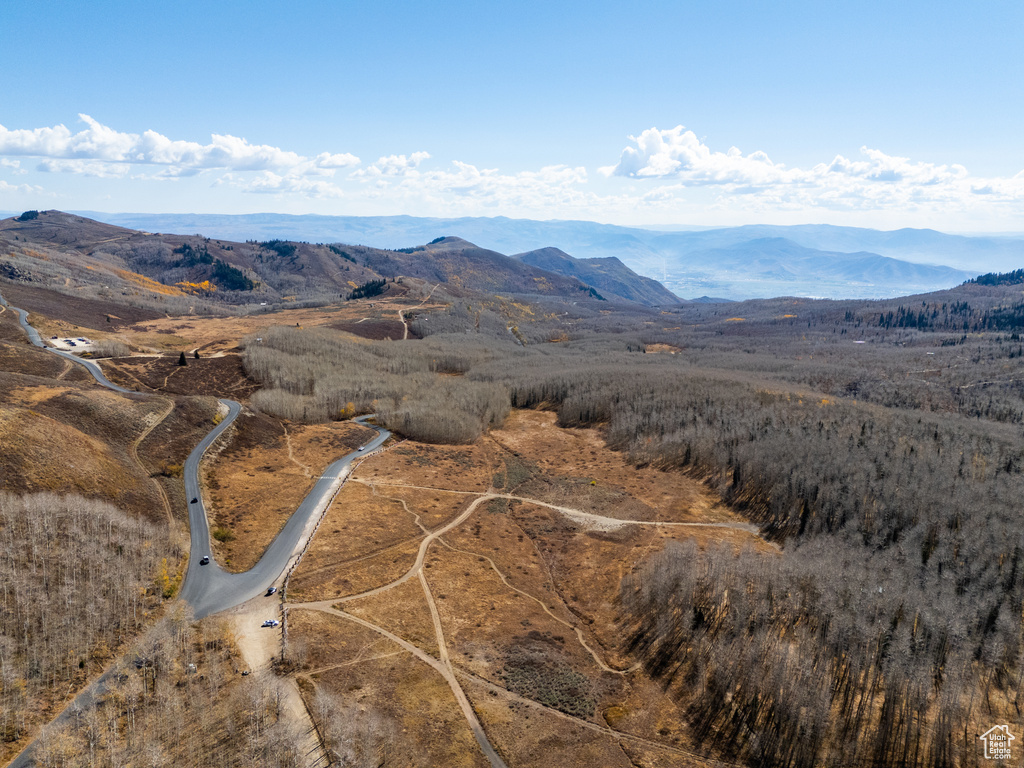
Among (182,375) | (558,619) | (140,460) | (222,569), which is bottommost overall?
(558,619)

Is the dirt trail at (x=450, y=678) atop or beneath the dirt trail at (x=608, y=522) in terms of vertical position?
atop

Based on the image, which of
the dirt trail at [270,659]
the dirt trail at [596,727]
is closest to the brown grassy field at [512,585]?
the dirt trail at [596,727]

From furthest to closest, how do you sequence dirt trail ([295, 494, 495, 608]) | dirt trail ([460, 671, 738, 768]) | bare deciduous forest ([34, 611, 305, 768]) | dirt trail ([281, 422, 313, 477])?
dirt trail ([281, 422, 313, 477]) < dirt trail ([295, 494, 495, 608]) < dirt trail ([460, 671, 738, 768]) < bare deciduous forest ([34, 611, 305, 768])

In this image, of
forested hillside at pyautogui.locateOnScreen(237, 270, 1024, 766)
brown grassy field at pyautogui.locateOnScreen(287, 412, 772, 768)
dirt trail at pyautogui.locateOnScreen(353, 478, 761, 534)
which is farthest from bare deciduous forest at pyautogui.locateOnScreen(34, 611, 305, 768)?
dirt trail at pyautogui.locateOnScreen(353, 478, 761, 534)

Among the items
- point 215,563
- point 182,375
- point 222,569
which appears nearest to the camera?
point 222,569

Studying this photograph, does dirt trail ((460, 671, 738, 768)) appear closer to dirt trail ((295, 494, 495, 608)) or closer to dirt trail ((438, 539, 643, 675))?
dirt trail ((438, 539, 643, 675))

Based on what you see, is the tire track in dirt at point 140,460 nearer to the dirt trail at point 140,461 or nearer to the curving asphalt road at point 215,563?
the dirt trail at point 140,461

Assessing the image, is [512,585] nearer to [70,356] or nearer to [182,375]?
[182,375]

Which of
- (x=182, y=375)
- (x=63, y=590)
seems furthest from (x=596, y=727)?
(x=182, y=375)
